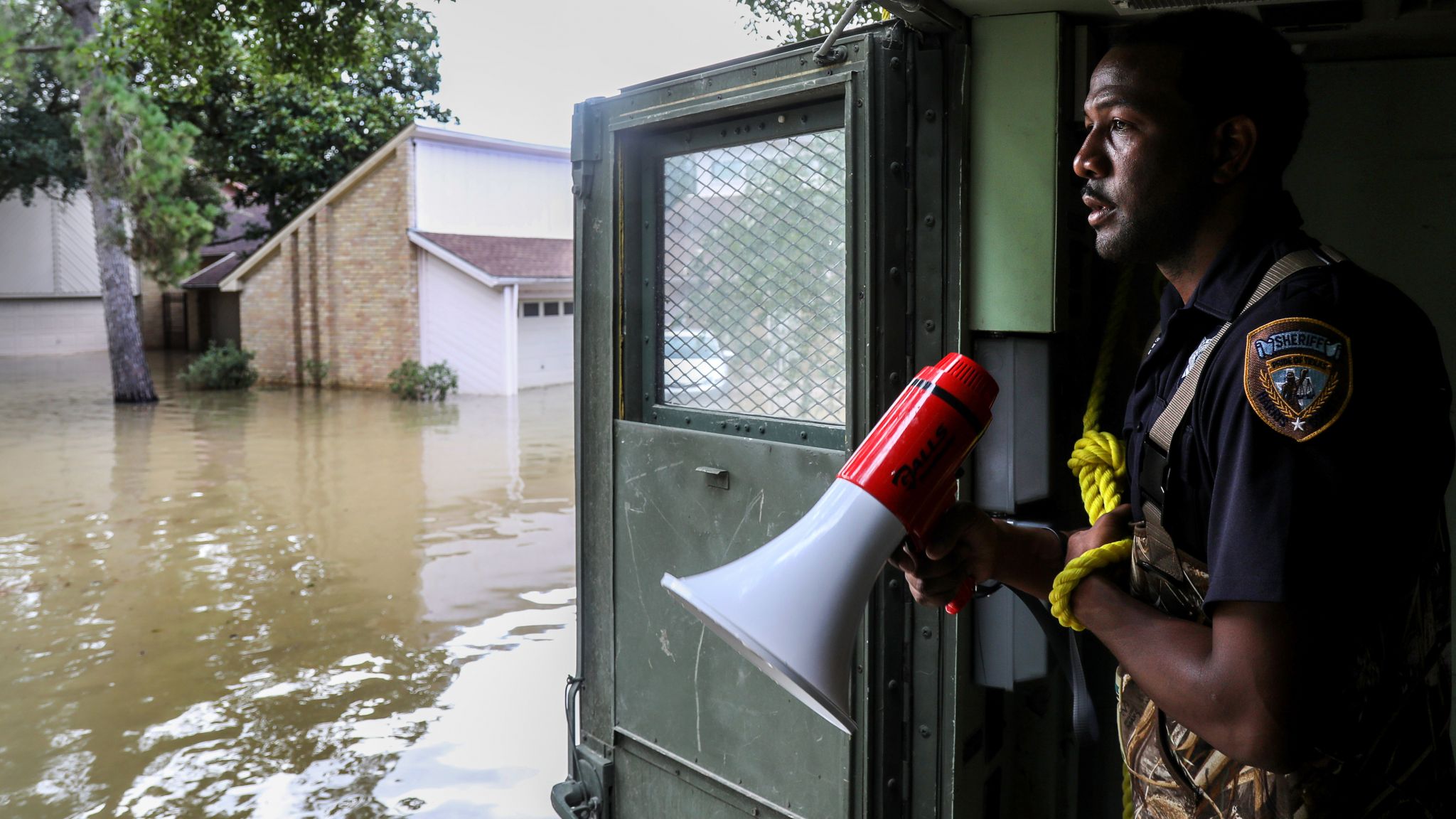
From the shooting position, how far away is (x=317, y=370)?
81.4ft

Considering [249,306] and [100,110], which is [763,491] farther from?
[249,306]

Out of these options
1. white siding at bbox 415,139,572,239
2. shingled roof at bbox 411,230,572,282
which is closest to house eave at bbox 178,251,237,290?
white siding at bbox 415,139,572,239

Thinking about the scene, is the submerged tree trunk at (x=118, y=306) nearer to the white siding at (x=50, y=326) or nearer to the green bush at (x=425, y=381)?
the green bush at (x=425, y=381)

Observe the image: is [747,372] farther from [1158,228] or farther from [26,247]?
[26,247]

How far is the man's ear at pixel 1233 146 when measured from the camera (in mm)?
1530

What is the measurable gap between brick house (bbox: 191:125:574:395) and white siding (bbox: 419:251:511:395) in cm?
2

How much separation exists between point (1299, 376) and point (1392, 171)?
2076mm

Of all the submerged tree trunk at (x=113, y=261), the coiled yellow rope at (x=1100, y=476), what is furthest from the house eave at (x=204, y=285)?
the coiled yellow rope at (x=1100, y=476)

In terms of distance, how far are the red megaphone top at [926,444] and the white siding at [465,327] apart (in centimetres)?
2137

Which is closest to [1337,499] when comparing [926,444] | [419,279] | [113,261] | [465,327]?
[926,444]

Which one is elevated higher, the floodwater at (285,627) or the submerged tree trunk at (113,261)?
the submerged tree trunk at (113,261)

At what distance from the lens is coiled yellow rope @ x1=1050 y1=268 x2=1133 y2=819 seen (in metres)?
1.62

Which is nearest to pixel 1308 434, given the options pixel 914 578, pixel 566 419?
pixel 914 578

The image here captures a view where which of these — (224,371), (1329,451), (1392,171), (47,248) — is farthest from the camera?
(47,248)
